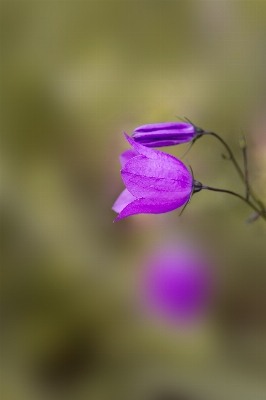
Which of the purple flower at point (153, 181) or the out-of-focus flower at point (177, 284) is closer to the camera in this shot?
the purple flower at point (153, 181)

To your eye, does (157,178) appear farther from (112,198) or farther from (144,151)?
(112,198)

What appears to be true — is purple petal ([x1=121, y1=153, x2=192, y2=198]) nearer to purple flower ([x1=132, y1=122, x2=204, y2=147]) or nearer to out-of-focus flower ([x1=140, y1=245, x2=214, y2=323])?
purple flower ([x1=132, y1=122, x2=204, y2=147])

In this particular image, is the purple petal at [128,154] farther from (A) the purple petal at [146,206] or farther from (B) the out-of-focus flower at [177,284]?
(B) the out-of-focus flower at [177,284]

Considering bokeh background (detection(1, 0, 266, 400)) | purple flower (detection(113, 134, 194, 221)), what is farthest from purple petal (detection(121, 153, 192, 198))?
bokeh background (detection(1, 0, 266, 400))

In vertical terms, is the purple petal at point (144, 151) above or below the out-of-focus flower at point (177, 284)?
above

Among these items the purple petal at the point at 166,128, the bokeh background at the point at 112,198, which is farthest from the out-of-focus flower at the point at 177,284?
the purple petal at the point at 166,128

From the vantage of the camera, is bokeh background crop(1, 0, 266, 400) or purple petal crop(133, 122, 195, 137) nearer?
purple petal crop(133, 122, 195, 137)

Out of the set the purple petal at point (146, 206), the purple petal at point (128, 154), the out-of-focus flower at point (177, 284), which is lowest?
the out-of-focus flower at point (177, 284)

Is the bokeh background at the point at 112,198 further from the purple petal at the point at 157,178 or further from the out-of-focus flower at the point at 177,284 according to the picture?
the purple petal at the point at 157,178
